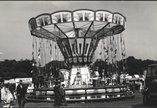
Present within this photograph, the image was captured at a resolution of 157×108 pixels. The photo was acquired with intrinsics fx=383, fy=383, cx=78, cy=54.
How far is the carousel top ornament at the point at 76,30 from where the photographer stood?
3381 cm

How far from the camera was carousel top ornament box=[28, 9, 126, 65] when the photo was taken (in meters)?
33.8

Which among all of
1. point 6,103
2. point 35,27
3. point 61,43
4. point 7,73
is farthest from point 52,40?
point 7,73

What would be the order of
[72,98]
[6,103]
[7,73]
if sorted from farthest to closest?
[7,73]
[72,98]
[6,103]

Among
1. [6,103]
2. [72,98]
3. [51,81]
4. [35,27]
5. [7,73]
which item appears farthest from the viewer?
[7,73]

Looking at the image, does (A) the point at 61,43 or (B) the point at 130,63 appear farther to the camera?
(B) the point at 130,63

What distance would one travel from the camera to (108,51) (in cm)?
4125

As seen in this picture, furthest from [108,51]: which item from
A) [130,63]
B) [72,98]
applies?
[130,63]

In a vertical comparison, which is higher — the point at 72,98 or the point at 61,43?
the point at 61,43

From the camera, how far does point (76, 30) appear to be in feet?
128

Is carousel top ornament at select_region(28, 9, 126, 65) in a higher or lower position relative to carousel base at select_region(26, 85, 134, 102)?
higher

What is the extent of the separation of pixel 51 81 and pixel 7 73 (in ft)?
313

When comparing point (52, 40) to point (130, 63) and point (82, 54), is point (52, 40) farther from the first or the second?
point (130, 63)

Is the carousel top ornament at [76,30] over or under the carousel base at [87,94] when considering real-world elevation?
over

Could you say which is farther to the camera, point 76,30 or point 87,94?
point 76,30
